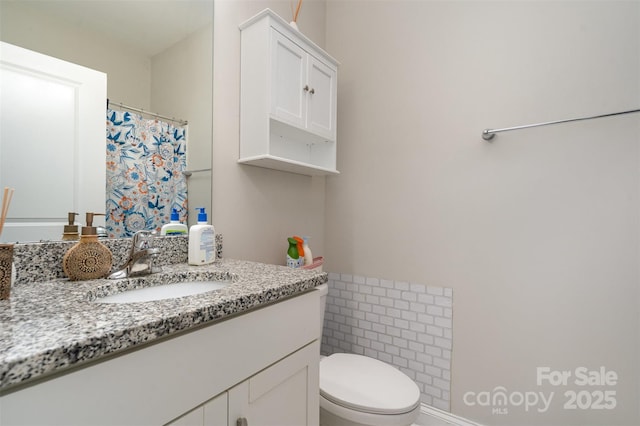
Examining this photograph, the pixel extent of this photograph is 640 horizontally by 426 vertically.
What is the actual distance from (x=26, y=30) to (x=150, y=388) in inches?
40.6

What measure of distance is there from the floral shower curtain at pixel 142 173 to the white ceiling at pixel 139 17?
0.28 metres

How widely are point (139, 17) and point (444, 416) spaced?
7.33 ft

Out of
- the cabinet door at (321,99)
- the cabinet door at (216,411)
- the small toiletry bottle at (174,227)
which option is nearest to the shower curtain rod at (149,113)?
the small toiletry bottle at (174,227)

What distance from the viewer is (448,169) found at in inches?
61.1

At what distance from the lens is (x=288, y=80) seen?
140 centimetres

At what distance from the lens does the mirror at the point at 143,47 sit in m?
0.87

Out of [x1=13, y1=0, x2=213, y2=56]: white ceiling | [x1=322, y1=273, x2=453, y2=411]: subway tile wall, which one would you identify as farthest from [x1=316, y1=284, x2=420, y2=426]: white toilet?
[x1=13, y1=0, x2=213, y2=56]: white ceiling

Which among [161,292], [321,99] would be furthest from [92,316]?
[321,99]

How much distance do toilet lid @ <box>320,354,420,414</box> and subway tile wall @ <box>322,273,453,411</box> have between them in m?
0.35

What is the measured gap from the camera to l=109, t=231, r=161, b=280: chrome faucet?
2.96 ft

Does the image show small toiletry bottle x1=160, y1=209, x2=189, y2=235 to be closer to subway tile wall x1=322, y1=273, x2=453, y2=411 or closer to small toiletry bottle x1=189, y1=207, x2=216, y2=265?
small toiletry bottle x1=189, y1=207, x2=216, y2=265

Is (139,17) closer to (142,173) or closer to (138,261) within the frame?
(142,173)

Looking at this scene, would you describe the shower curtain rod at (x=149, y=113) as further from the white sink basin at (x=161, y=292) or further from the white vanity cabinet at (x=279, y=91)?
the white sink basin at (x=161, y=292)

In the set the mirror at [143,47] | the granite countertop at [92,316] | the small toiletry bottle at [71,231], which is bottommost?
the granite countertop at [92,316]
